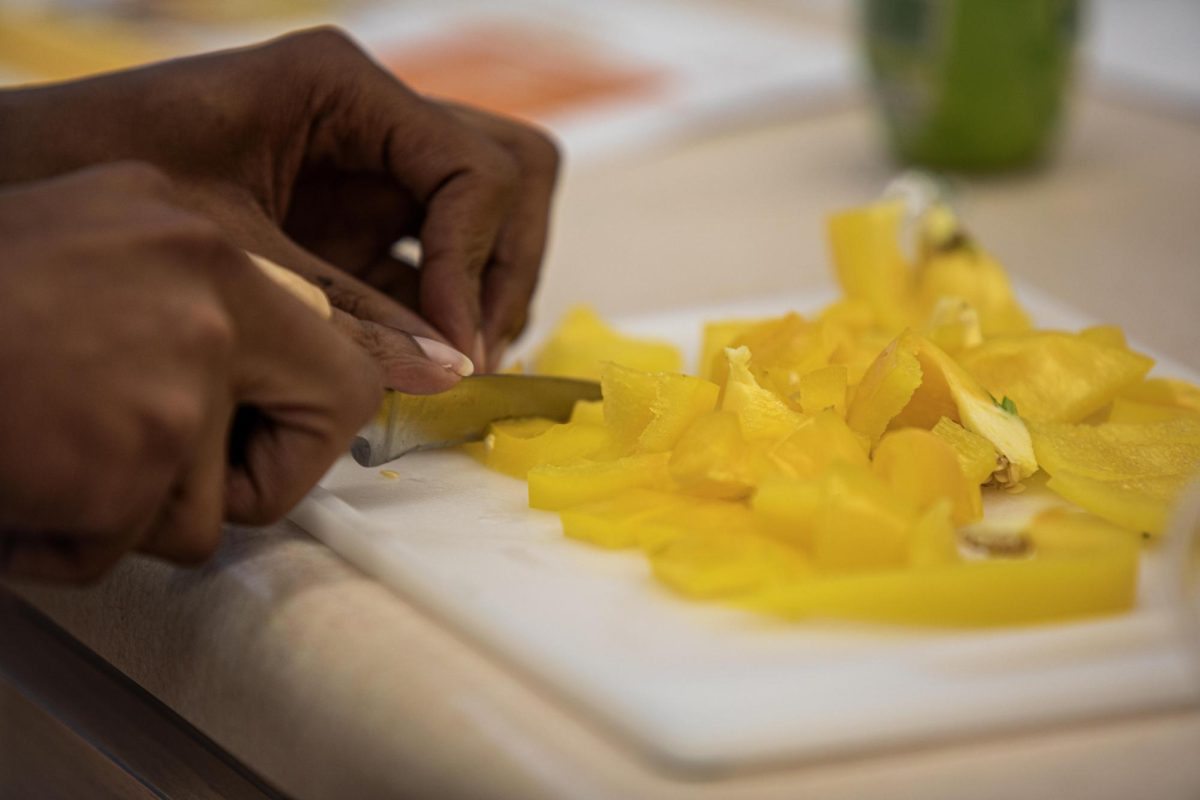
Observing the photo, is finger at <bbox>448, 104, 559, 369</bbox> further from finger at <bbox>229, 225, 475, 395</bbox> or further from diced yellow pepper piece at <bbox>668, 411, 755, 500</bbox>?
diced yellow pepper piece at <bbox>668, 411, 755, 500</bbox>

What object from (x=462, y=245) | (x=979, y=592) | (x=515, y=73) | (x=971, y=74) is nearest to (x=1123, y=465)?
(x=979, y=592)

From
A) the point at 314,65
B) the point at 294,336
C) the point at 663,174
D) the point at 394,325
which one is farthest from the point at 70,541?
the point at 663,174

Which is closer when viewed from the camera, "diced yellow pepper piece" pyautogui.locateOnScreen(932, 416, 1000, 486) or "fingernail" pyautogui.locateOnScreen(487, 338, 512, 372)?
"diced yellow pepper piece" pyautogui.locateOnScreen(932, 416, 1000, 486)

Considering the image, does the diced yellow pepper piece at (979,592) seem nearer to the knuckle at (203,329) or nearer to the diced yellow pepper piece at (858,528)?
the diced yellow pepper piece at (858,528)

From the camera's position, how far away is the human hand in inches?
33.6

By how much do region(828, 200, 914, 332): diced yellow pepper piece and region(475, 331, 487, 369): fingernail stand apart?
252mm

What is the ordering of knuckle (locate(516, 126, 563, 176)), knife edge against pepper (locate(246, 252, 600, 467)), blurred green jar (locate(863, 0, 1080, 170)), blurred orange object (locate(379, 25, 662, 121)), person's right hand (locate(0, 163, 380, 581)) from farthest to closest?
blurred orange object (locate(379, 25, 662, 121))
blurred green jar (locate(863, 0, 1080, 170))
knuckle (locate(516, 126, 563, 176))
knife edge against pepper (locate(246, 252, 600, 467))
person's right hand (locate(0, 163, 380, 581))

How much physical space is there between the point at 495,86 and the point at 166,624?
1279mm

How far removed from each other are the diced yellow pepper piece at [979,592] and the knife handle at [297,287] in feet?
0.79

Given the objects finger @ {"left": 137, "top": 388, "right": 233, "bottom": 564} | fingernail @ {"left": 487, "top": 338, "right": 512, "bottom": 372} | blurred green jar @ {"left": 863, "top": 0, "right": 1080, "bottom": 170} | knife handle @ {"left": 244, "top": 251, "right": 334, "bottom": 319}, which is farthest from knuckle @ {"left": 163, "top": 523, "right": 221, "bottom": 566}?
blurred green jar @ {"left": 863, "top": 0, "right": 1080, "bottom": 170}

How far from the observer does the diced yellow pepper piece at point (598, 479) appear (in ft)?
2.40

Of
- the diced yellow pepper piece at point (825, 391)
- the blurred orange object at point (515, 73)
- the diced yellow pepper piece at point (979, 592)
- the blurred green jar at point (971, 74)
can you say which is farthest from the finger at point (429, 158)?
the blurred orange object at point (515, 73)

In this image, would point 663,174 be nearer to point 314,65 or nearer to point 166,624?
point 314,65

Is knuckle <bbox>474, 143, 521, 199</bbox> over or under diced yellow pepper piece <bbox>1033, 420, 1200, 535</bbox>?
over
